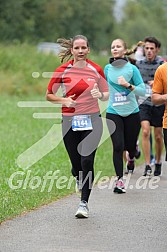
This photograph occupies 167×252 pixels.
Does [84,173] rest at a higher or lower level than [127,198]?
higher

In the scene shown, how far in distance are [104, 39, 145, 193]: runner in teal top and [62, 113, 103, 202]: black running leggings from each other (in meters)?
1.73

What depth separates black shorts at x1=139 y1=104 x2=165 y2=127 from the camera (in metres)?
13.4

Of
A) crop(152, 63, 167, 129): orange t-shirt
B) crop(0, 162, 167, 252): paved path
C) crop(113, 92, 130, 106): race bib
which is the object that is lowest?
crop(0, 162, 167, 252): paved path

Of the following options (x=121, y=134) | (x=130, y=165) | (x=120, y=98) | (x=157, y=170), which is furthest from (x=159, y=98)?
(x=157, y=170)

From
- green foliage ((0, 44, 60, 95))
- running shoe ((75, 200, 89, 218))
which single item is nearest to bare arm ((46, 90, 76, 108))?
running shoe ((75, 200, 89, 218))

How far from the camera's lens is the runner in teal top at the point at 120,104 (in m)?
11.4

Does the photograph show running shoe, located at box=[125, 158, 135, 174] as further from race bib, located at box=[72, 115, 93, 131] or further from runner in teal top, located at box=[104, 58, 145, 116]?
race bib, located at box=[72, 115, 93, 131]

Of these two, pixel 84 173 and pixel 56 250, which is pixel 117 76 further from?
pixel 56 250

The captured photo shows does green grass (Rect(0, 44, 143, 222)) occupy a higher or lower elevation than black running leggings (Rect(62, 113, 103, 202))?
lower

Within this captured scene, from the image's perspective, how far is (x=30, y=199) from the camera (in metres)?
10.4

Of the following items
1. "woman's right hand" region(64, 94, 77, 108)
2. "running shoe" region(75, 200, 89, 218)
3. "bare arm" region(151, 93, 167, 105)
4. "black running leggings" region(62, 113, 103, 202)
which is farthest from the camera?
"black running leggings" region(62, 113, 103, 202)

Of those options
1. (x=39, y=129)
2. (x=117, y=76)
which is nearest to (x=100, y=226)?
(x=117, y=76)

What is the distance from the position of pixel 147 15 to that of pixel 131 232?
113 m

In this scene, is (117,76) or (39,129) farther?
(39,129)
